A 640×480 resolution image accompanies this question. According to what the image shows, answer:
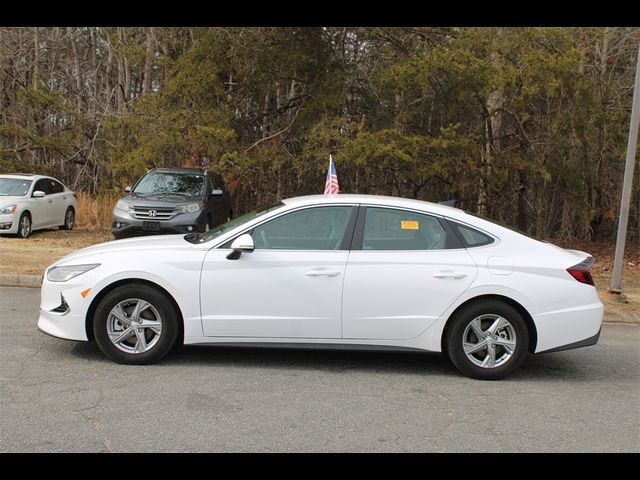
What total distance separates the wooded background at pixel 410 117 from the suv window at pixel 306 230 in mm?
8557

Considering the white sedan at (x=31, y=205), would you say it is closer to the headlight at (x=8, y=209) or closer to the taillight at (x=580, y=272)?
the headlight at (x=8, y=209)

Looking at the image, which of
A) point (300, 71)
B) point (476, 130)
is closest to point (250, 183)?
point (300, 71)

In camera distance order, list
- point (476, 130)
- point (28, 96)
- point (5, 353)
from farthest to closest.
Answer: point (28, 96)
point (476, 130)
point (5, 353)

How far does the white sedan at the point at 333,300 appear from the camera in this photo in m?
5.32

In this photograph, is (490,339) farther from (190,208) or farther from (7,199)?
(7,199)

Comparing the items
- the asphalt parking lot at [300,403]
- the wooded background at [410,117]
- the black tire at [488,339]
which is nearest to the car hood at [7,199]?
the wooded background at [410,117]

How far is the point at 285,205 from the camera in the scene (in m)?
5.74

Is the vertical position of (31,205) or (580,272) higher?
(580,272)

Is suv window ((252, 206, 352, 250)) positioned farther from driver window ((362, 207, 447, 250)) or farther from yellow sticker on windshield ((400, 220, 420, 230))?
yellow sticker on windshield ((400, 220, 420, 230))

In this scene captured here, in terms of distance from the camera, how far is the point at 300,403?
4703 mm

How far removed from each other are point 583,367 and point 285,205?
3.29 m

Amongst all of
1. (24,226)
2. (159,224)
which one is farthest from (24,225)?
(159,224)

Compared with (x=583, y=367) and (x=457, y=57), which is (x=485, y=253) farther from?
(x=457, y=57)

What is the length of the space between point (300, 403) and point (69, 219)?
13.2 meters
